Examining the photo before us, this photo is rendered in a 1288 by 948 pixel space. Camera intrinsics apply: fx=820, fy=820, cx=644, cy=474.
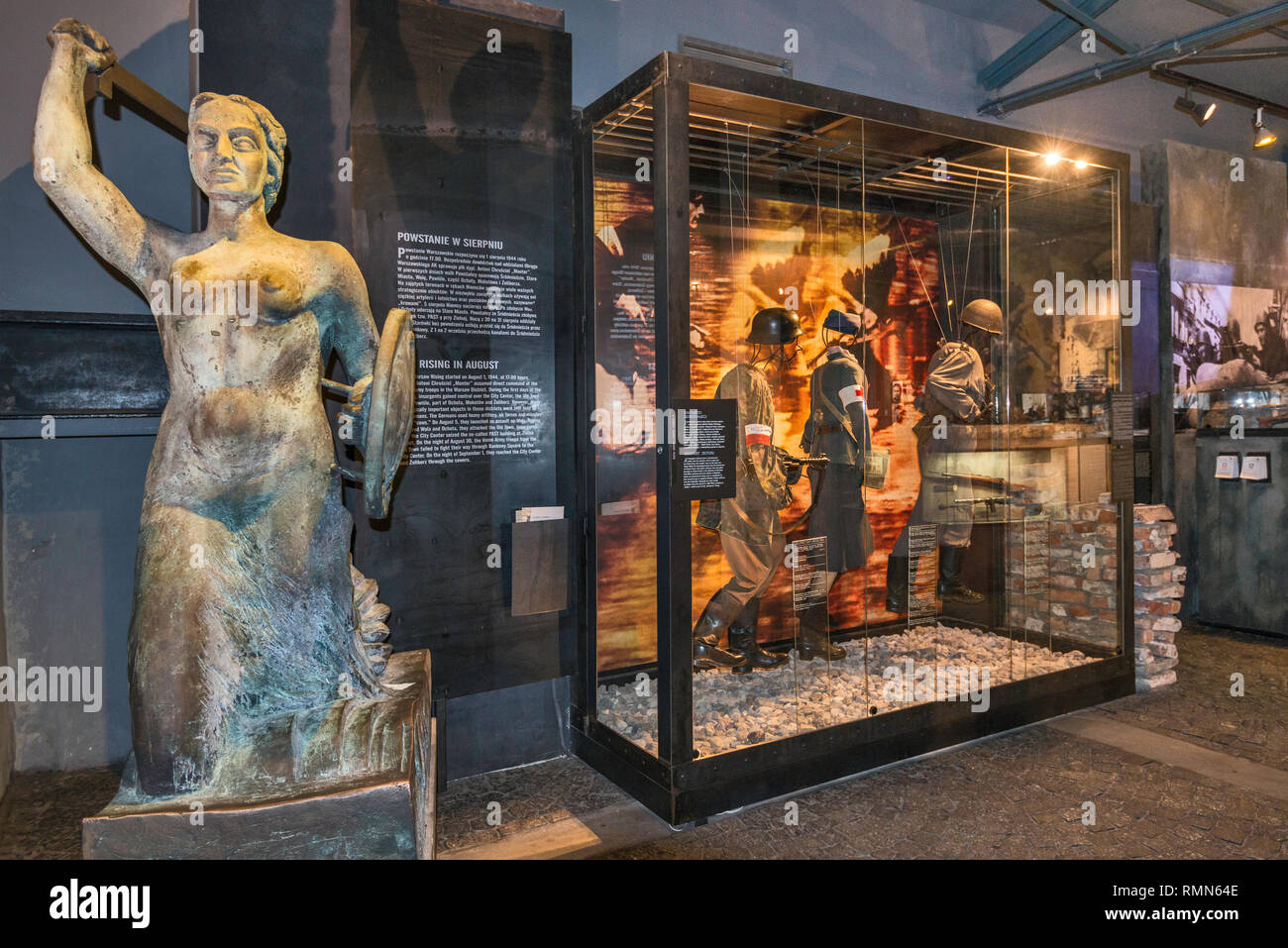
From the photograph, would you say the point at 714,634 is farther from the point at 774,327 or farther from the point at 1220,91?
the point at 1220,91

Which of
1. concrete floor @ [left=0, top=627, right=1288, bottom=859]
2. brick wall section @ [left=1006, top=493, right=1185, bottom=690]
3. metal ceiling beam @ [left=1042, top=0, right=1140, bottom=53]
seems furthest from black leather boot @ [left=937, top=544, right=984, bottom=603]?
metal ceiling beam @ [left=1042, top=0, right=1140, bottom=53]

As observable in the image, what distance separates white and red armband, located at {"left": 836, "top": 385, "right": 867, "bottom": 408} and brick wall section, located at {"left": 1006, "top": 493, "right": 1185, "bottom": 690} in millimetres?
1290

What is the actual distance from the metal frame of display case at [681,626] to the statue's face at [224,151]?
52.3 inches

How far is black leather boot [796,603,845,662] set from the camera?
11.4 feet

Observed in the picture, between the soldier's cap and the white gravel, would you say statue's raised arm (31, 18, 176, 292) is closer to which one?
the white gravel

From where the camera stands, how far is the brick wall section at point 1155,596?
4445mm

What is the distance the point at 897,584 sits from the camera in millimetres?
3840

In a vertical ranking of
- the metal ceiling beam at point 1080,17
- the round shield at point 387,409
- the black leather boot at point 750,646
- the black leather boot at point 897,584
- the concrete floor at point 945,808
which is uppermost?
the metal ceiling beam at point 1080,17

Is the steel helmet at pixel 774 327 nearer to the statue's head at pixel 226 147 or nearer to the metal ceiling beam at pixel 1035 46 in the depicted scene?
the statue's head at pixel 226 147

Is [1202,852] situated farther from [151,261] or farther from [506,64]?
[506,64]

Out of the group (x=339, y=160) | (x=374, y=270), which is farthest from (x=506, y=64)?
(x=374, y=270)

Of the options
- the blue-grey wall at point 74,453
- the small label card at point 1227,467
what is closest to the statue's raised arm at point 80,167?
the blue-grey wall at point 74,453

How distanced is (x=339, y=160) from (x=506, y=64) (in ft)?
2.70

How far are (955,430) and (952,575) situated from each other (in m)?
0.74
